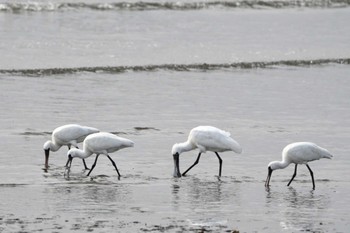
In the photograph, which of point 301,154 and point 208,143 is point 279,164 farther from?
point 208,143

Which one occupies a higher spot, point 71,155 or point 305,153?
point 305,153

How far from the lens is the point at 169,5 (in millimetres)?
42406

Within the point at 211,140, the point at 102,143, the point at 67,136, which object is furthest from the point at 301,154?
the point at 67,136

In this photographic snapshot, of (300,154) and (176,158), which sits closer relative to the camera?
(300,154)

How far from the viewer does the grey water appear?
43.9 ft

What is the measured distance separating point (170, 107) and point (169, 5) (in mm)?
20690

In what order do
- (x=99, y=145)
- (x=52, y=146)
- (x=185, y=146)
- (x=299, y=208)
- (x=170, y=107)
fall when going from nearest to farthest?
(x=299, y=208), (x=99, y=145), (x=185, y=146), (x=52, y=146), (x=170, y=107)

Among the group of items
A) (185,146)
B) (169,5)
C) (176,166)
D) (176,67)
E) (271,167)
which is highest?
(169,5)

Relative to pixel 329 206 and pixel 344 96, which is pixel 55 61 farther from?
pixel 329 206

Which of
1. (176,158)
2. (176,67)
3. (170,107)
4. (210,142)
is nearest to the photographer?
(176,158)

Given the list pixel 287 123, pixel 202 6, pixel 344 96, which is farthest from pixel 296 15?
pixel 287 123

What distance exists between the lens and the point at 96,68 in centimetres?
2770

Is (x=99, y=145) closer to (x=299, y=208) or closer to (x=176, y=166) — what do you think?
(x=176, y=166)

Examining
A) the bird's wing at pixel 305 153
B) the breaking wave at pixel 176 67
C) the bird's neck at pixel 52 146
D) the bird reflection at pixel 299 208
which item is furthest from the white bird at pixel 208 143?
the breaking wave at pixel 176 67
